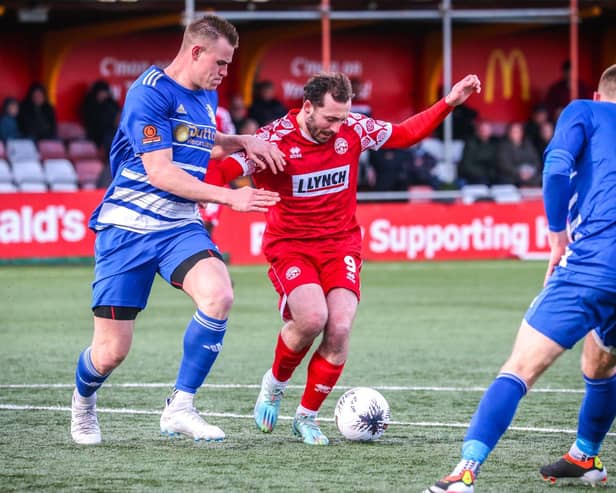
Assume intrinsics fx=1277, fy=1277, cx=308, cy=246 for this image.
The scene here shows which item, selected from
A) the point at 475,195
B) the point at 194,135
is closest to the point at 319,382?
the point at 194,135

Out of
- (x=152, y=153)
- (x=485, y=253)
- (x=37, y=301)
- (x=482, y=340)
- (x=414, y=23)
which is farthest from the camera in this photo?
(x=414, y=23)

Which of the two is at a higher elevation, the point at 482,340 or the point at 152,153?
the point at 152,153

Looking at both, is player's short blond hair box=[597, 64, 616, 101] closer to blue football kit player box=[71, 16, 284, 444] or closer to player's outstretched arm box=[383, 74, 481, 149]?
player's outstretched arm box=[383, 74, 481, 149]

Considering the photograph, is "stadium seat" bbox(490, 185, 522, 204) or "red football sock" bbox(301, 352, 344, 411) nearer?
"red football sock" bbox(301, 352, 344, 411)

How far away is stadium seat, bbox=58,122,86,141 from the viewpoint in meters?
22.3

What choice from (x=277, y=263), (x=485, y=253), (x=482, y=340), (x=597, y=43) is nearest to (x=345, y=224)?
(x=277, y=263)

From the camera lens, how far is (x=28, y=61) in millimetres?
23312

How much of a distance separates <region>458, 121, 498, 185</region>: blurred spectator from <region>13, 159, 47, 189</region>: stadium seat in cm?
660

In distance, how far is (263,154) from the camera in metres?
6.57

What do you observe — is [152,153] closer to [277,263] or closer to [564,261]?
[277,263]

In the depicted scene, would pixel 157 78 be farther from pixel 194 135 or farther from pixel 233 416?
pixel 233 416

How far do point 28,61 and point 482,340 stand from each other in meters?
14.7

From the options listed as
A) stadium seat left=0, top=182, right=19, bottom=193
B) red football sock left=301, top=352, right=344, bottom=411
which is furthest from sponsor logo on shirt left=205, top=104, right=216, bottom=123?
stadium seat left=0, top=182, right=19, bottom=193

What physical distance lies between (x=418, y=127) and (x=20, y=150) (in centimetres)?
1391
